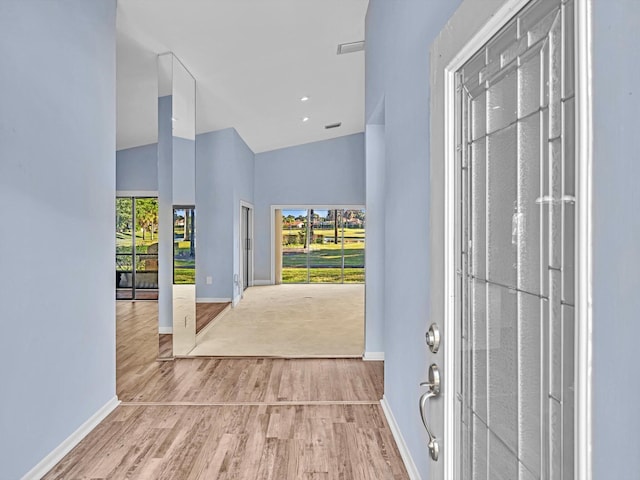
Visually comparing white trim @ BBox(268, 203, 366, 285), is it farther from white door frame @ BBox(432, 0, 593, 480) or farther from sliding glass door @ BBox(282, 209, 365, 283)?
white door frame @ BBox(432, 0, 593, 480)

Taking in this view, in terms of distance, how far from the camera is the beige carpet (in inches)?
189

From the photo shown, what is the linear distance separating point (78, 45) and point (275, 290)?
6.94 meters

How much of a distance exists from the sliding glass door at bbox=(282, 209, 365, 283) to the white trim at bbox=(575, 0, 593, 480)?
390 inches

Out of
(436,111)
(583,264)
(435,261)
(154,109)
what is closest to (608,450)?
(583,264)

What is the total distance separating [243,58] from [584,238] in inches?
177

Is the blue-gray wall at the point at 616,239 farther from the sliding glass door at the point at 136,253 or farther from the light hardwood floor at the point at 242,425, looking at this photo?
the sliding glass door at the point at 136,253

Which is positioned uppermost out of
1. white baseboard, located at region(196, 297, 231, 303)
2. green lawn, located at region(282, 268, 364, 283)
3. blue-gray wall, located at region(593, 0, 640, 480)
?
blue-gray wall, located at region(593, 0, 640, 480)

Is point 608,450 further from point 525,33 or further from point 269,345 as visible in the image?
point 269,345

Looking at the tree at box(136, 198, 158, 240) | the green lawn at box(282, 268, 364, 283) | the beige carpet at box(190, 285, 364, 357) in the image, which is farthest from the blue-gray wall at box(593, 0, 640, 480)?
the green lawn at box(282, 268, 364, 283)

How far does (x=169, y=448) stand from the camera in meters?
2.65

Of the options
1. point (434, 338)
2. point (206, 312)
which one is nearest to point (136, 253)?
point (206, 312)

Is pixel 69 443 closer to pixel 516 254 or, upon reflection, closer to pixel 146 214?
pixel 516 254

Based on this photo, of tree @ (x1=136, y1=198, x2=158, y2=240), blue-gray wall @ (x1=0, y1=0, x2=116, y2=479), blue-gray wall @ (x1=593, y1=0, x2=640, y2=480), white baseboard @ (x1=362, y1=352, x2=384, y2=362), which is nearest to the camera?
blue-gray wall @ (x1=593, y1=0, x2=640, y2=480)

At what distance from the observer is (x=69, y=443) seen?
2625mm
